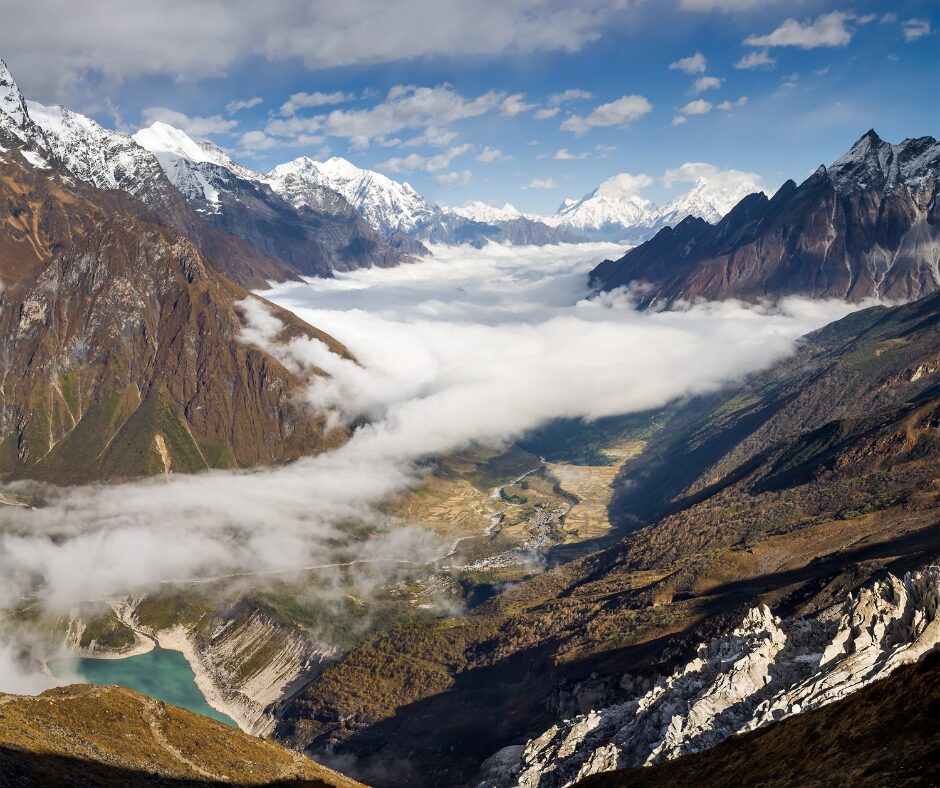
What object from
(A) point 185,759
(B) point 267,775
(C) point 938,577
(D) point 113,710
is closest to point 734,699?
(C) point 938,577

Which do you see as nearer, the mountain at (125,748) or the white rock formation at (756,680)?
the mountain at (125,748)

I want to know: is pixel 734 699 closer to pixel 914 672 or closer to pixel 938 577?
pixel 938 577

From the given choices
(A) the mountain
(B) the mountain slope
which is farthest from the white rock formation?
(A) the mountain

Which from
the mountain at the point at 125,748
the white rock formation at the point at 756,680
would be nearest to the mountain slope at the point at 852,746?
the white rock formation at the point at 756,680

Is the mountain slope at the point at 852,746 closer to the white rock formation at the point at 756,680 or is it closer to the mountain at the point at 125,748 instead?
the white rock formation at the point at 756,680

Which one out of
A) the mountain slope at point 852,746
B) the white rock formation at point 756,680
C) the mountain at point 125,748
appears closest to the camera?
the mountain slope at point 852,746

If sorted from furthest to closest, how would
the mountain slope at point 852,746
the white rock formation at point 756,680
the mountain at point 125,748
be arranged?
the white rock formation at point 756,680
the mountain at point 125,748
the mountain slope at point 852,746

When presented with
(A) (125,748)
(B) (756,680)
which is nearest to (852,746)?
(B) (756,680)

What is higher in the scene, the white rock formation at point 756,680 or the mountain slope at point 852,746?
the mountain slope at point 852,746
